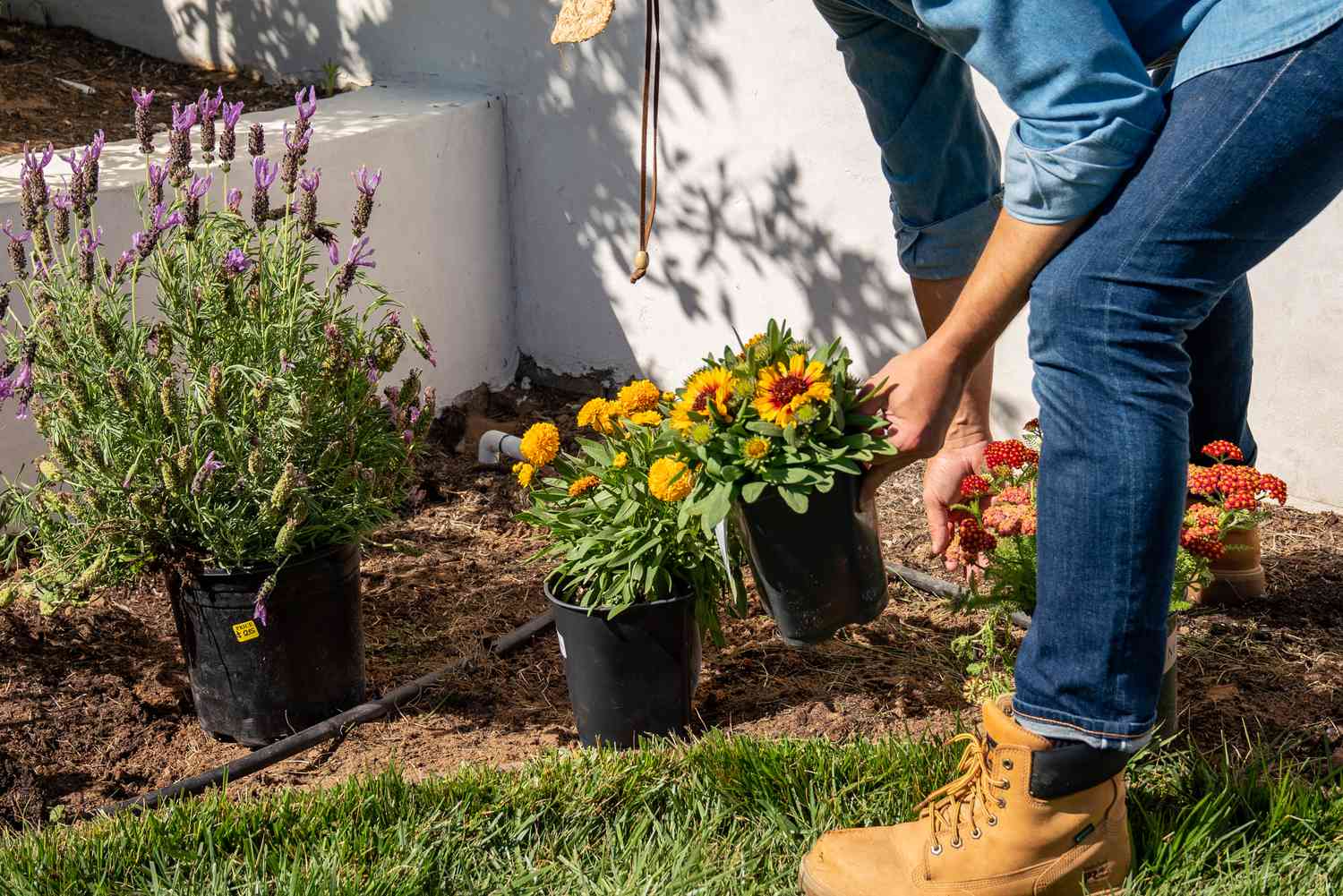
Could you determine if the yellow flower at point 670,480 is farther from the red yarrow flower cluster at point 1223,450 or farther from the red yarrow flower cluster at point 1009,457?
the red yarrow flower cluster at point 1223,450

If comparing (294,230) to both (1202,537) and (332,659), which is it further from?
(1202,537)

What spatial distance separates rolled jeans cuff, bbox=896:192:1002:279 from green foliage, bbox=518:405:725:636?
61 cm

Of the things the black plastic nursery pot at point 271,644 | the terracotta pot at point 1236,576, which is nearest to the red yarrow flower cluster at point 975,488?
the terracotta pot at point 1236,576

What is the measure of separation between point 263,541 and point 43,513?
0.47 meters

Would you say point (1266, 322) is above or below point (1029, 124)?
below

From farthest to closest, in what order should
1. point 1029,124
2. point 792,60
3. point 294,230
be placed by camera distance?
point 792,60 < point 294,230 < point 1029,124

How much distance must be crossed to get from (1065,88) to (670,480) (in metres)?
0.95

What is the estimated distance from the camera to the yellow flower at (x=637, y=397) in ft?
8.32

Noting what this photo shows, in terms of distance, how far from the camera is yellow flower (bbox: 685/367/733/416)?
2.11m

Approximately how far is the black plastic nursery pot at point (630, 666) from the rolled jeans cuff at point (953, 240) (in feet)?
2.62

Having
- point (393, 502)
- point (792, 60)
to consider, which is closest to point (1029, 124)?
point (393, 502)

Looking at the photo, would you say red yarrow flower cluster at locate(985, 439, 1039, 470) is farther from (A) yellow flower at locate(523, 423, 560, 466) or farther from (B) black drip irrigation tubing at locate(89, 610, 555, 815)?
(B) black drip irrigation tubing at locate(89, 610, 555, 815)

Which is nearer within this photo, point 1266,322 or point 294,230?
point 294,230

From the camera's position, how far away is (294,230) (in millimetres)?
2932
